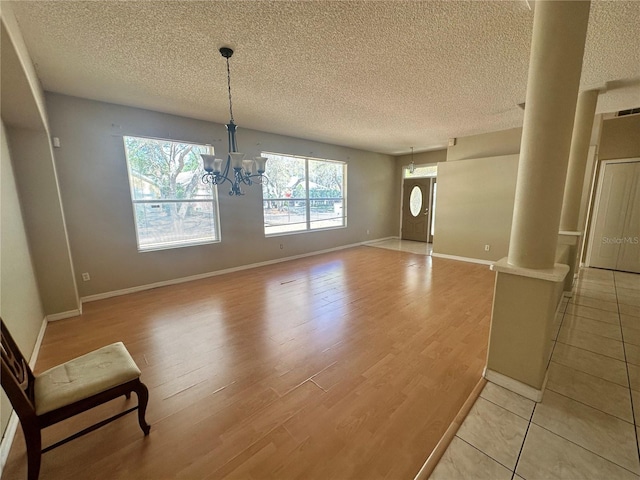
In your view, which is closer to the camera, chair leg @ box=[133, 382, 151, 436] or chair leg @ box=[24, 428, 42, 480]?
chair leg @ box=[24, 428, 42, 480]

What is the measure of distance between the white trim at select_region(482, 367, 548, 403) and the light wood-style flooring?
4.1 inches

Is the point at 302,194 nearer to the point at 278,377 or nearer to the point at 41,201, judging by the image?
the point at 41,201

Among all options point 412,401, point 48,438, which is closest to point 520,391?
point 412,401

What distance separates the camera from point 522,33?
2.08m

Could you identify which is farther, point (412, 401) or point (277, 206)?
point (277, 206)

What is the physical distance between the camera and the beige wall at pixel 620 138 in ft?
14.5

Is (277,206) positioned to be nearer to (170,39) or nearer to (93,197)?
(93,197)

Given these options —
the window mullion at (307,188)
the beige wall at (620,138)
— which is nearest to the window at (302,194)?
the window mullion at (307,188)

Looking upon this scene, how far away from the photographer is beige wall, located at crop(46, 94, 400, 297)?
11.0ft

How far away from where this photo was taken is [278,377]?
6.77ft

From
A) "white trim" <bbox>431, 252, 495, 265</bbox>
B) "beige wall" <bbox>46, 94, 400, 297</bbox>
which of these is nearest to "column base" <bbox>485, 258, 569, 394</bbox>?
"white trim" <bbox>431, 252, 495, 265</bbox>

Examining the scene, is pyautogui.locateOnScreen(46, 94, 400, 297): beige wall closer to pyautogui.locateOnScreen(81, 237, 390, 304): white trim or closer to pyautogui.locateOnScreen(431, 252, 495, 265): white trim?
pyautogui.locateOnScreen(81, 237, 390, 304): white trim

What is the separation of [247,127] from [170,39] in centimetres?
273

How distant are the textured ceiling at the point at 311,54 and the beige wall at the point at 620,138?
3.57 ft
